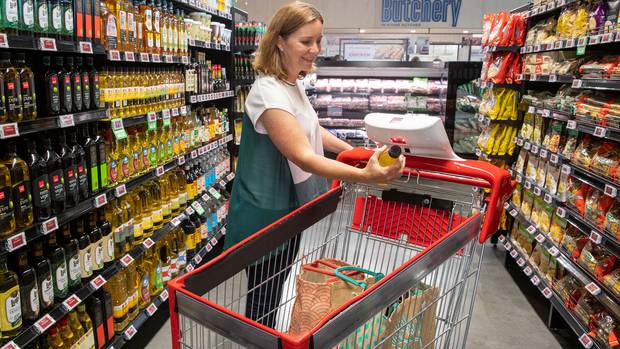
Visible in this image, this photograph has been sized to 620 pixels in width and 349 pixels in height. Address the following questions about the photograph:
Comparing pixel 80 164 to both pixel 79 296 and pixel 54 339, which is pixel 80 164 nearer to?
pixel 79 296

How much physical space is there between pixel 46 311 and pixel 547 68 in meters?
3.68

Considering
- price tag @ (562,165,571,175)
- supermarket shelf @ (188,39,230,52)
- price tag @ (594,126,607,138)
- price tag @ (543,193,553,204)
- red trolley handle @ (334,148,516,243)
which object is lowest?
price tag @ (543,193,553,204)

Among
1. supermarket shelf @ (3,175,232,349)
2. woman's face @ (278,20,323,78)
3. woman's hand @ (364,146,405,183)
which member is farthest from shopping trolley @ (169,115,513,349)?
supermarket shelf @ (3,175,232,349)

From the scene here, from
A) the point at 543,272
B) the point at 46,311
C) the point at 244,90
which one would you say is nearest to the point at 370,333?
the point at 46,311

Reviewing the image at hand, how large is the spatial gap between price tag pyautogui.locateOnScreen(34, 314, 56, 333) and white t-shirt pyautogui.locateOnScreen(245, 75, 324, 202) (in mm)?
1222

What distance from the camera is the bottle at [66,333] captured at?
245 cm

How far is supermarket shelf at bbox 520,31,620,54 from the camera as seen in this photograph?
2.71m

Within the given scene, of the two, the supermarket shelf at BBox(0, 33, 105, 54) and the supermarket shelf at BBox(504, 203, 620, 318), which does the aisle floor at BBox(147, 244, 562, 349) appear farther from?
the supermarket shelf at BBox(0, 33, 105, 54)

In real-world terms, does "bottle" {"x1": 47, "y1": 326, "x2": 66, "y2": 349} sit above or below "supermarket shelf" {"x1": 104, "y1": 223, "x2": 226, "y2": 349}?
above

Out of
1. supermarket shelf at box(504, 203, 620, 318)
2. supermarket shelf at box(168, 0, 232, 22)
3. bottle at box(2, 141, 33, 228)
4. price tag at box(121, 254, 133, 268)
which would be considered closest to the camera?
bottle at box(2, 141, 33, 228)

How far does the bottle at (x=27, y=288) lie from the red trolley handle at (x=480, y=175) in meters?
1.62

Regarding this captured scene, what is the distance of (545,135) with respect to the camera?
12.8 ft

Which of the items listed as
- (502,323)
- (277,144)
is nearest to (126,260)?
(277,144)

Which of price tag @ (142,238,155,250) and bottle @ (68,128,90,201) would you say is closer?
bottle @ (68,128,90,201)
